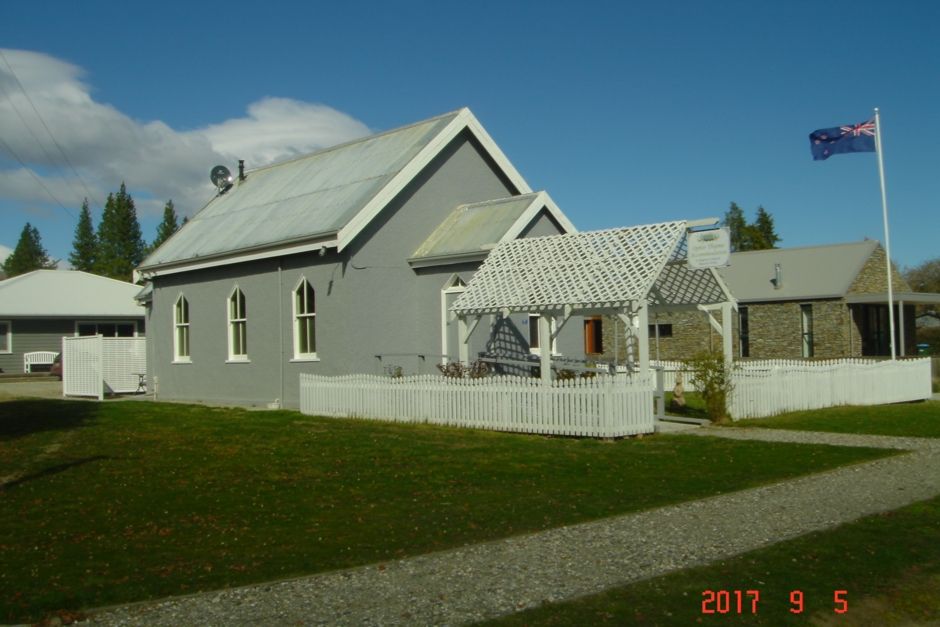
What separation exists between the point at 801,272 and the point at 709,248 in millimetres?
26437

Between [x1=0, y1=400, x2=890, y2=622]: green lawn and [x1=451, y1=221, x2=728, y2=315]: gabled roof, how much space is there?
9.72 ft

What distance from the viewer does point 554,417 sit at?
17.2m

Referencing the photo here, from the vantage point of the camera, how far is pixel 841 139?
3061cm

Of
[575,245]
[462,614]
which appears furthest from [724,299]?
[462,614]

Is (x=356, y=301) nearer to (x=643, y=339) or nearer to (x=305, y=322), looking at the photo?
(x=305, y=322)

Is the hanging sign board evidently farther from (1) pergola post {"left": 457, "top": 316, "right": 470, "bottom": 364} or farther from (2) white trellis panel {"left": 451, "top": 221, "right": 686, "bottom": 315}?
(1) pergola post {"left": 457, "top": 316, "right": 470, "bottom": 364}

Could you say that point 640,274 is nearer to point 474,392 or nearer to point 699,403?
point 474,392

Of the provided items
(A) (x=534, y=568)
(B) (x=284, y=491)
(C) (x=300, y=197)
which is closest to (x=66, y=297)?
(C) (x=300, y=197)

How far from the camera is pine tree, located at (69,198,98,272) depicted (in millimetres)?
131625

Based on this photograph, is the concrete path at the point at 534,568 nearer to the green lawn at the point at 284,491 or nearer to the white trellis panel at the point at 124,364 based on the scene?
the green lawn at the point at 284,491

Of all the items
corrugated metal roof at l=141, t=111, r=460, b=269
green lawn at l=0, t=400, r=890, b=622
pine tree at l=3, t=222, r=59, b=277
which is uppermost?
pine tree at l=3, t=222, r=59, b=277

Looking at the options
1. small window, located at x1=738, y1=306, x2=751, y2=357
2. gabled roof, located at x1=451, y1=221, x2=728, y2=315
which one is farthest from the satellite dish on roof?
small window, located at x1=738, y1=306, x2=751, y2=357

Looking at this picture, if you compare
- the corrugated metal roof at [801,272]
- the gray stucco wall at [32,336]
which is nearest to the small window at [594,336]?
the corrugated metal roof at [801,272]

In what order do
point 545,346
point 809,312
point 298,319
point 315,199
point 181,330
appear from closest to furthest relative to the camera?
point 545,346
point 298,319
point 315,199
point 181,330
point 809,312
